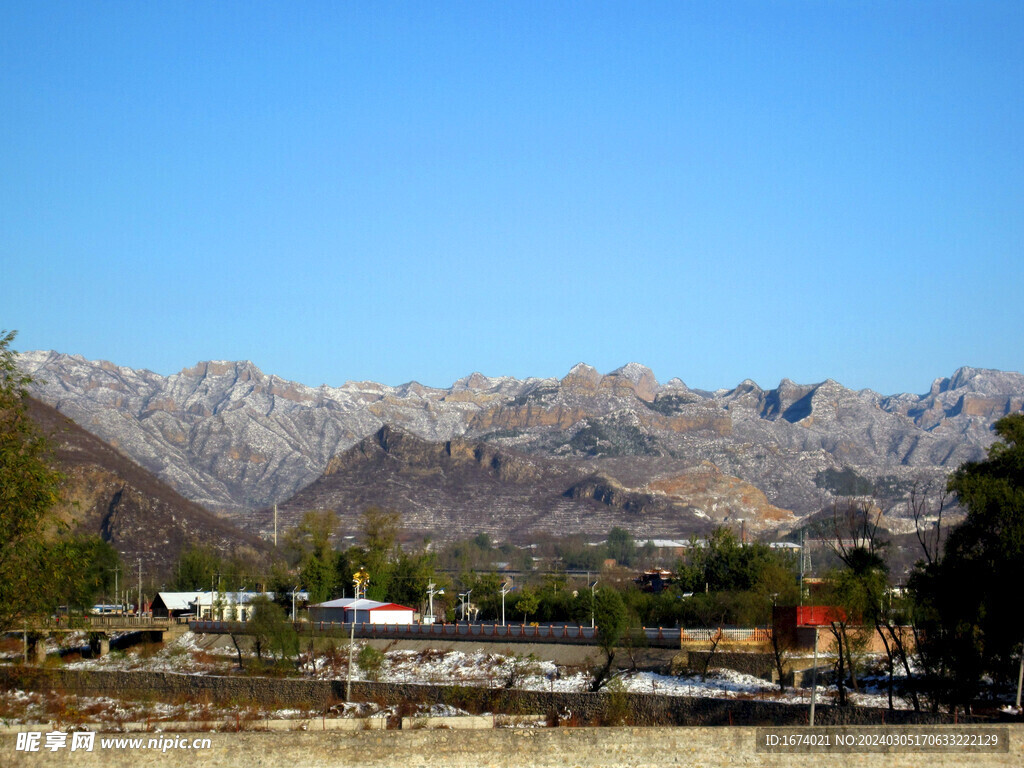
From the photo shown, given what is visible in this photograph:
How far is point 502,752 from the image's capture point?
31406 mm

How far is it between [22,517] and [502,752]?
15.8m

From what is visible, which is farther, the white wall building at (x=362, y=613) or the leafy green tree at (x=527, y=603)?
the leafy green tree at (x=527, y=603)

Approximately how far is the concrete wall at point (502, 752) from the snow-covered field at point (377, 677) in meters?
11.6

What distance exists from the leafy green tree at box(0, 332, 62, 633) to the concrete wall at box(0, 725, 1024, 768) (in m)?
6.91

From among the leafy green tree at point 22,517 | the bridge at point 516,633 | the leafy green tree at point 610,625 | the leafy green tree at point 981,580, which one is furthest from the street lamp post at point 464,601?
the leafy green tree at point 22,517

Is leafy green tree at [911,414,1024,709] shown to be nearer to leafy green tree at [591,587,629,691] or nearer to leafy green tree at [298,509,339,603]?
leafy green tree at [591,587,629,691]

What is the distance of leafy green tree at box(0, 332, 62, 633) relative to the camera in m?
35.8

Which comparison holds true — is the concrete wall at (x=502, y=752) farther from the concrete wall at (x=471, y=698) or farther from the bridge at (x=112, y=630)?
the bridge at (x=112, y=630)

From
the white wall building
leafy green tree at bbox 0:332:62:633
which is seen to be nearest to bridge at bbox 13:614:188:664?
the white wall building

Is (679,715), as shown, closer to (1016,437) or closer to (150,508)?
(1016,437)

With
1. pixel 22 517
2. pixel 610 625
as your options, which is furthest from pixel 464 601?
pixel 22 517

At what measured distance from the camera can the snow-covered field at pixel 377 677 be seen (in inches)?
1903

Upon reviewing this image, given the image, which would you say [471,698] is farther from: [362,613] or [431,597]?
[431,597]

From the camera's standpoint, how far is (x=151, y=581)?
144000 mm
